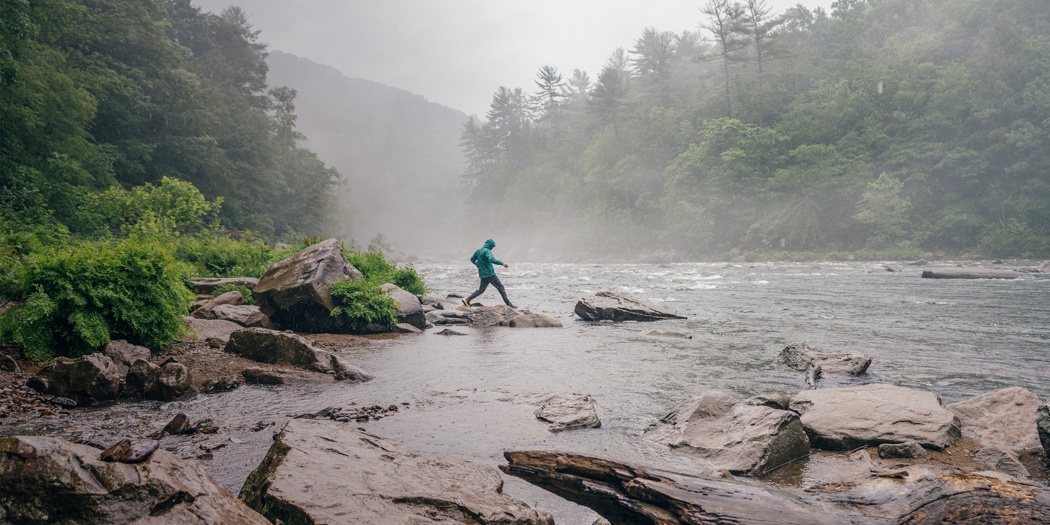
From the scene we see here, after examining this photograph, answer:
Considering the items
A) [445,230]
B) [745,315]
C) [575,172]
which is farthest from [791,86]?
[445,230]

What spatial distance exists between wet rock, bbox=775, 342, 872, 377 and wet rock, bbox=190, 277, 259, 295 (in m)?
11.5

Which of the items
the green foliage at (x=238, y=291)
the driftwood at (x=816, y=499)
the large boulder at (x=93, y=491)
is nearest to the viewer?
the large boulder at (x=93, y=491)

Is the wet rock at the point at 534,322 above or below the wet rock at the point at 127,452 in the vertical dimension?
below

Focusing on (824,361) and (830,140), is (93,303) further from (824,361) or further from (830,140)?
(830,140)

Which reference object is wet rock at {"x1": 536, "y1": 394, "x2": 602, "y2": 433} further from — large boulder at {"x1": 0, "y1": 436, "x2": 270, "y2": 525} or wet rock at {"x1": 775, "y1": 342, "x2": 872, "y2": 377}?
wet rock at {"x1": 775, "y1": 342, "x2": 872, "y2": 377}

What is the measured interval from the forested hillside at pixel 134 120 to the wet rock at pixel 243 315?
7965 millimetres

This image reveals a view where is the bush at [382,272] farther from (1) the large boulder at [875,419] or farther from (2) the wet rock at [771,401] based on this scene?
(1) the large boulder at [875,419]

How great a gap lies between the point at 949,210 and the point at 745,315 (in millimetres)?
41147

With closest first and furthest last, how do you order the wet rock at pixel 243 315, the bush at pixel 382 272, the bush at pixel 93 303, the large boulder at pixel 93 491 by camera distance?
the large boulder at pixel 93 491 → the bush at pixel 93 303 → the wet rock at pixel 243 315 → the bush at pixel 382 272

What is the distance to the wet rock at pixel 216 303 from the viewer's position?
1027 cm

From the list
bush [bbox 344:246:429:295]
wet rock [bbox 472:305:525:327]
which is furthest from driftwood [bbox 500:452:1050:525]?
bush [bbox 344:246:429:295]

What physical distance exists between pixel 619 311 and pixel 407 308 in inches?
230

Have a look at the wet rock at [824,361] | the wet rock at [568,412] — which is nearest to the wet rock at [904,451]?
the wet rock at [568,412]

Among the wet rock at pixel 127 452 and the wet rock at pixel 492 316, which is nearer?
the wet rock at pixel 127 452
